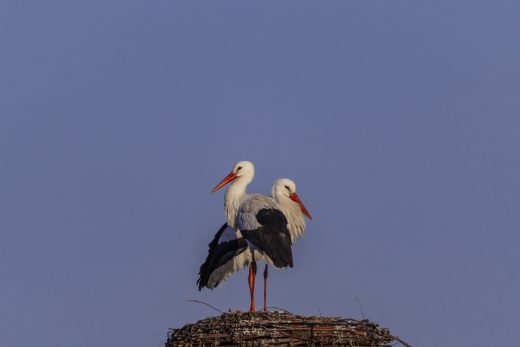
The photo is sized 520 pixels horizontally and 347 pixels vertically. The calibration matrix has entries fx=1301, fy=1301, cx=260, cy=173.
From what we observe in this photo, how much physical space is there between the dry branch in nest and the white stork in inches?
72.6

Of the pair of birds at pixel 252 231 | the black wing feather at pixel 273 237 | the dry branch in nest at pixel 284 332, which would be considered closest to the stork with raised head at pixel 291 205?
the pair of birds at pixel 252 231

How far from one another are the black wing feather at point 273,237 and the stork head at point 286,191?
1.37ft

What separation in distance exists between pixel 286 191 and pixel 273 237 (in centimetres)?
77

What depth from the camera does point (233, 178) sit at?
38.7 feet

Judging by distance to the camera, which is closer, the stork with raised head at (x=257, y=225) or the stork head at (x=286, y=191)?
the stork with raised head at (x=257, y=225)

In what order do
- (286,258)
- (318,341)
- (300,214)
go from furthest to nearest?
(300,214) < (286,258) < (318,341)

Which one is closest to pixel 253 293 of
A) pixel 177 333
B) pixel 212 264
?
pixel 212 264

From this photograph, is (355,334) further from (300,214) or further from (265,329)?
(300,214)

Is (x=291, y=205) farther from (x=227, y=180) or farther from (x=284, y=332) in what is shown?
(x=284, y=332)

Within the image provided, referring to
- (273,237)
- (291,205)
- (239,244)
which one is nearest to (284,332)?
(273,237)

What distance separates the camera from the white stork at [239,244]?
11.2 meters

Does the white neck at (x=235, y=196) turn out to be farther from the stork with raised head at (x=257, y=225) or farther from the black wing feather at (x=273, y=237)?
the black wing feather at (x=273, y=237)

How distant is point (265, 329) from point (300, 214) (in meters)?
2.58

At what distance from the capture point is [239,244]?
11.1 meters
